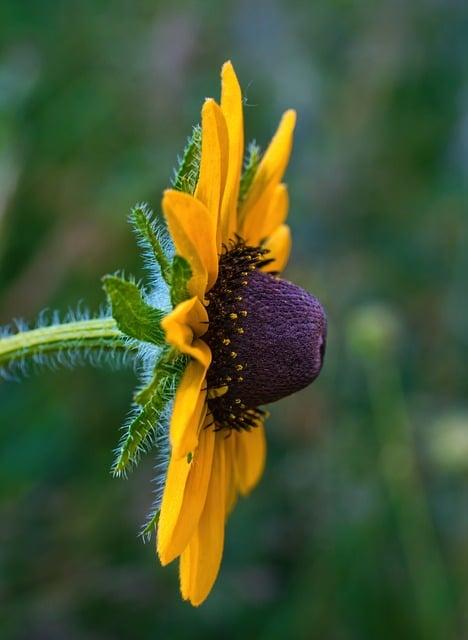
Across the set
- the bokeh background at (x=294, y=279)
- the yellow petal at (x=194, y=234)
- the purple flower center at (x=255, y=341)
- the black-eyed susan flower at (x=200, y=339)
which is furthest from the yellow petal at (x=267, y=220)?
the bokeh background at (x=294, y=279)

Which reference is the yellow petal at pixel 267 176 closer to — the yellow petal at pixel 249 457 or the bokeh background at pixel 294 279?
the yellow petal at pixel 249 457

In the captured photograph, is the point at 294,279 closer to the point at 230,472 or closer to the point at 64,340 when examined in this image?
the point at 230,472

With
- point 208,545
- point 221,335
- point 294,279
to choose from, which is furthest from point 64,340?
point 294,279

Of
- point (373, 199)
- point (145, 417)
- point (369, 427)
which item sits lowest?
point (145, 417)

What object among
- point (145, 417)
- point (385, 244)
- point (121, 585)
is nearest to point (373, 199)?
point (385, 244)

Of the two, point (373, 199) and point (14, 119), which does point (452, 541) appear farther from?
point (14, 119)
